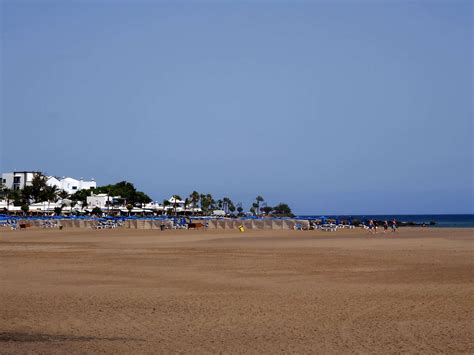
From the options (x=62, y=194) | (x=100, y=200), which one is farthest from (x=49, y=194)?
(x=100, y=200)

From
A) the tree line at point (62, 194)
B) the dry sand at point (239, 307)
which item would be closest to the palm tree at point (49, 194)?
the tree line at point (62, 194)

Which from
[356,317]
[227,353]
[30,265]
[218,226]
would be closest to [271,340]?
[227,353]

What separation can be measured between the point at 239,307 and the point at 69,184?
138 m

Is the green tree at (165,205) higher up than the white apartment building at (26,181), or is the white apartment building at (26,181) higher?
the white apartment building at (26,181)

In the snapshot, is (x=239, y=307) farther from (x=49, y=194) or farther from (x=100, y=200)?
(x=100, y=200)

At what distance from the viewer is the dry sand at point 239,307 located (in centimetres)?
1013

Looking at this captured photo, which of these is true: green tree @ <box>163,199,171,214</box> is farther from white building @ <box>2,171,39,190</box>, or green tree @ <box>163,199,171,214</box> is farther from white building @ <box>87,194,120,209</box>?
white building @ <box>2,171,39,190</box>

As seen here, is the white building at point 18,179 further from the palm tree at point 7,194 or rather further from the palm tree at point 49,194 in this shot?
the palm tree at point 49,194

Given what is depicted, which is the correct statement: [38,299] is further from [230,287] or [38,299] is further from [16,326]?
[230,287]

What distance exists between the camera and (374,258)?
2586cm

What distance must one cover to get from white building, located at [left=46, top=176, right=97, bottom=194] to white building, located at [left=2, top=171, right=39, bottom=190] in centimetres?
411

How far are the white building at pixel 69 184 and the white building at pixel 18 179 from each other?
4.11 meters

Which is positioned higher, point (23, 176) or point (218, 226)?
point (23, 176)

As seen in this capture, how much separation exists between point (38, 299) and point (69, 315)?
2.31m
